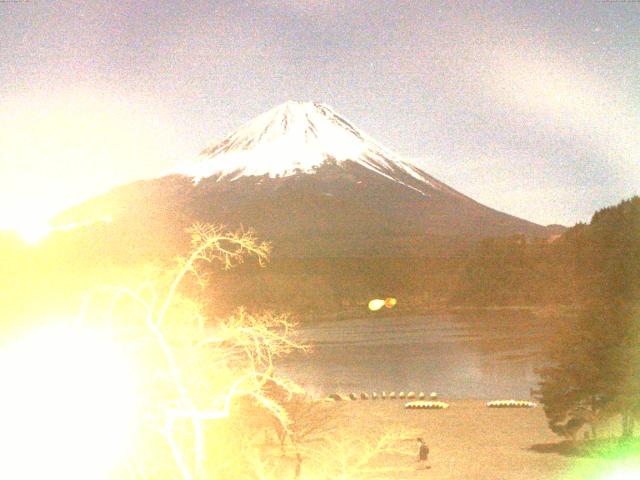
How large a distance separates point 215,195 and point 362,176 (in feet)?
132

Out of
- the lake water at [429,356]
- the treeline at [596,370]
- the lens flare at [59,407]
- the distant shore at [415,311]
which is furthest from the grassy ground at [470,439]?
the distant shore at [415,311]

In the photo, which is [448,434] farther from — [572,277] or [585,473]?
[572,277]

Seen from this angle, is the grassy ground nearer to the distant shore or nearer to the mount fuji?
the distant shore

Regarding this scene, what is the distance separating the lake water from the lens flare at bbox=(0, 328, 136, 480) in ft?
98.7

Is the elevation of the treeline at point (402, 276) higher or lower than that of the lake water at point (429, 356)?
higher

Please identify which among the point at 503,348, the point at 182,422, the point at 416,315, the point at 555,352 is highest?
the point at 416,315

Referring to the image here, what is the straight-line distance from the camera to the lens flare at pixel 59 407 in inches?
211

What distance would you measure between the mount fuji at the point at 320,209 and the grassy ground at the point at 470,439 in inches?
4060

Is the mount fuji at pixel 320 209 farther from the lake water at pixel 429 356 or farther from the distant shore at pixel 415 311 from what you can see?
the lake water at pixel 429 356

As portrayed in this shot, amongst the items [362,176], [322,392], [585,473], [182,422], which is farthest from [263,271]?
[182,422]

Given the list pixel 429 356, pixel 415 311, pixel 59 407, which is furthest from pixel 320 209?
pixel 59 407

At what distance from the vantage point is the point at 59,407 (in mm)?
5441

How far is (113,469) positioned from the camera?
320 inches

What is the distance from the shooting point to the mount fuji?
497 feet
